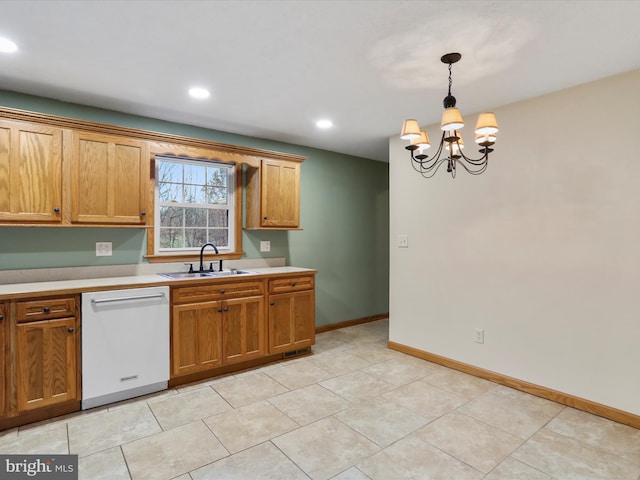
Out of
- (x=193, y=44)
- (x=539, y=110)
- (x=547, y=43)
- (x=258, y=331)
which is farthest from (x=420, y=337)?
(x=193, y=44)

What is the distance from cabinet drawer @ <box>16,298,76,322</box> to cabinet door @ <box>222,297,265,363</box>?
45.4 inches

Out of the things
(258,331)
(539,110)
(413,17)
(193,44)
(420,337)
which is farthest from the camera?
(420,337)

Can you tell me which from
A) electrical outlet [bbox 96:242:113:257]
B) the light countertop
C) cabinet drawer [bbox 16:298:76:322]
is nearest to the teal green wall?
electrical outlet [bbox 96:242:113:257]

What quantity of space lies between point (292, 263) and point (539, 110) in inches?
116

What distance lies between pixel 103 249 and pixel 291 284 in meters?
1.73

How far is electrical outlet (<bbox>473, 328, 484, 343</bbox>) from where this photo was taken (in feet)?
10.8

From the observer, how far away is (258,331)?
3510 mm

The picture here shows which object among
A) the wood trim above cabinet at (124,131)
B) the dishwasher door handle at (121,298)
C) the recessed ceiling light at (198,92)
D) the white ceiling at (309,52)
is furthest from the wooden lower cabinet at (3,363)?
the recessed ceiling light at (198,92)

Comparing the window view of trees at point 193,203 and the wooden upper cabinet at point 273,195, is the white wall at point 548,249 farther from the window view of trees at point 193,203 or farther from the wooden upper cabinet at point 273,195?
the window view of trees at point 193,203

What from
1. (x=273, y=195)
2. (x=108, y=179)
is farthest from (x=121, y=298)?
(x=273, y=195)

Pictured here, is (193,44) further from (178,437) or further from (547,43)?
(178,437)

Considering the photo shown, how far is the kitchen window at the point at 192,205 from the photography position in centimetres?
358

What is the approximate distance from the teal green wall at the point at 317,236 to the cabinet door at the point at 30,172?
305 mm

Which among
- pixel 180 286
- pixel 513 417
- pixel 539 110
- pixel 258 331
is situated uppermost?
pixel 539 110
